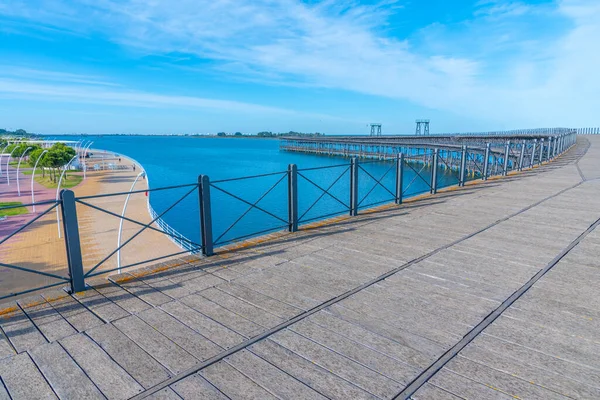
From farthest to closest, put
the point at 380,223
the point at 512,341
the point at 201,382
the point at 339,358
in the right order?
1. the point at 380,223
2. the point at 512,341
3. the point at 339,358
4. the point at 201,382

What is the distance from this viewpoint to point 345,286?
14.4 ft

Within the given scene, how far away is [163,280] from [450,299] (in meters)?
3.50

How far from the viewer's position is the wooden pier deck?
2.70m

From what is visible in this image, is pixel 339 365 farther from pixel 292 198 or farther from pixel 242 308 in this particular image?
pixel 292 198

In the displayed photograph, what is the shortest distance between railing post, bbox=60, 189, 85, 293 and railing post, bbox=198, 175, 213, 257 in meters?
1.63

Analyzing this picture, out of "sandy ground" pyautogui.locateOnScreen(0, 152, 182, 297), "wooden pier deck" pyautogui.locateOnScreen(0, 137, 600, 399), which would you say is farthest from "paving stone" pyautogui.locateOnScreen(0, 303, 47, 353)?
"sandy ground" pyautogui.locateOnScreen(0, 152, 182, 297)

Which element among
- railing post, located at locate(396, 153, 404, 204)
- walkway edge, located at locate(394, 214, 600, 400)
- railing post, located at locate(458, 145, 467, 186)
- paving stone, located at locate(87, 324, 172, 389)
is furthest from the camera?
railing post, located at locate(458, 145, 467, 186)

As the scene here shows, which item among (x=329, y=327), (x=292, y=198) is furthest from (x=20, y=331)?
(x=292, y=198)

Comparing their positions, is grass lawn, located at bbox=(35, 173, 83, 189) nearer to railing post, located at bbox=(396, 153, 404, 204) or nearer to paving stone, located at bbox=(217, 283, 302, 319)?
railing post, located at bbox=(396, 153, 404, 204)

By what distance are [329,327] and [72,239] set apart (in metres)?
3.13

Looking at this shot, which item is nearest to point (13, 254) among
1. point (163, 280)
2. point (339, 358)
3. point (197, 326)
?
point (163, 280)

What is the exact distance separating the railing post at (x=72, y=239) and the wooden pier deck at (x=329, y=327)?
22 centimetres

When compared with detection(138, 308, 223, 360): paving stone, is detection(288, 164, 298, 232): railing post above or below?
above

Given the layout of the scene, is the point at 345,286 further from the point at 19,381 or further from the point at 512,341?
the point at 19,381
